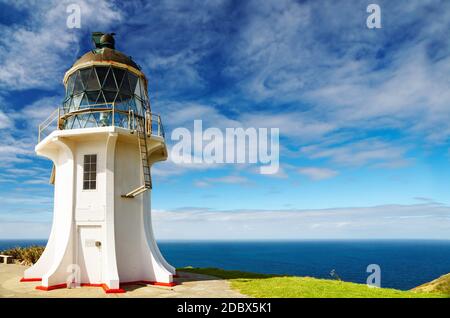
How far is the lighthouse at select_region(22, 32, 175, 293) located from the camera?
15672mm

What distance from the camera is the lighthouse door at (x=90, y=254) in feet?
51.5

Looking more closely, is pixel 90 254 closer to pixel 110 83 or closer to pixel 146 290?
pixel 146 290

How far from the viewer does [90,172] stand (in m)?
16.3

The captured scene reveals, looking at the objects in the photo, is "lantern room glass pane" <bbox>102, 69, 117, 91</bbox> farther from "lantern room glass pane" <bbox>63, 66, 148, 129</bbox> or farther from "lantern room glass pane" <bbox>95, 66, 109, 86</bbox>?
"lantern room glass pane" <bbox>95, 66, 109, 86</bbox>

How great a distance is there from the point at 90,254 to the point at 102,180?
12.0 feet

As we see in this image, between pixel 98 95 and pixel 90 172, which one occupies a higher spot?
pixel 98 95

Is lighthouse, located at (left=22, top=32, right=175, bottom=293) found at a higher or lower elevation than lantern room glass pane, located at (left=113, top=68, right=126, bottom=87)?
lower

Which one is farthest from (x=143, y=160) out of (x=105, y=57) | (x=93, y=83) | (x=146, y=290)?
(x=146, y=290)

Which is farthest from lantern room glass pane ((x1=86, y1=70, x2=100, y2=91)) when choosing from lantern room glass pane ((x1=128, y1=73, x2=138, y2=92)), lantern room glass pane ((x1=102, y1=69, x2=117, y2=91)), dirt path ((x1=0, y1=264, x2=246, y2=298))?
dirt path ((x1=0, y1=264, x2=246, y2=298))

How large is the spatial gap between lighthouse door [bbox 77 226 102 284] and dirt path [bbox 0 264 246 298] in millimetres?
848

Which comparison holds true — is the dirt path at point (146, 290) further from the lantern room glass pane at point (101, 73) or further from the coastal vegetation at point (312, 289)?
the lantern room glass pane at point (101, 73)

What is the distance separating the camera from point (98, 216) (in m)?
15.8
